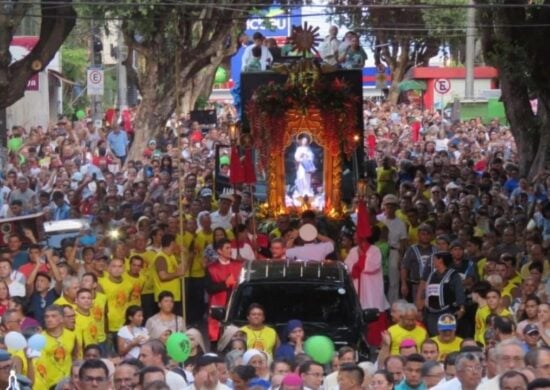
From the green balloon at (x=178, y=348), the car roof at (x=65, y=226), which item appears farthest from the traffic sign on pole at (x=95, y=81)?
the green balloon at (x=178, y=348)

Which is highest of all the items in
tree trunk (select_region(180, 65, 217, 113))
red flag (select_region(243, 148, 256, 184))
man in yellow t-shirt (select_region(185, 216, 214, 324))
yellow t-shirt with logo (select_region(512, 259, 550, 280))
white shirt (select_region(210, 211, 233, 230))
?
tree trunk (select_region(180, 65, 217, 113))

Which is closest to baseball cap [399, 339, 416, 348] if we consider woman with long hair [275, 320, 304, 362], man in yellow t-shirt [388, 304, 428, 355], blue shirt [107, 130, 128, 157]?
man in yellow t-shirt [388, 304, 428, 355]

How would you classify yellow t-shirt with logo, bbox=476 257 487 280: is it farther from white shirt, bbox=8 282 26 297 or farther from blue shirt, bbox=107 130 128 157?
blue shirt, bbox=107 130 128 157

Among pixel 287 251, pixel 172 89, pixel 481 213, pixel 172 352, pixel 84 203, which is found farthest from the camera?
pixel 172 89

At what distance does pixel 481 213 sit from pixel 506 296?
19.9ft

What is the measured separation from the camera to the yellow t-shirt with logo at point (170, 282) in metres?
17.6

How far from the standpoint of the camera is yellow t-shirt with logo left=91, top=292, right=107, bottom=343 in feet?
49.2

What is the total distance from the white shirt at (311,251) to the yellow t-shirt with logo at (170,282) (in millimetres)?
1351

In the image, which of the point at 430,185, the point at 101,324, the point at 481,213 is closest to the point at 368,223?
the point at 481,213

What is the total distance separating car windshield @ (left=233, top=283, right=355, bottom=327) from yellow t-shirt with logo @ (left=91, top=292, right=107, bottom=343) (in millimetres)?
1295

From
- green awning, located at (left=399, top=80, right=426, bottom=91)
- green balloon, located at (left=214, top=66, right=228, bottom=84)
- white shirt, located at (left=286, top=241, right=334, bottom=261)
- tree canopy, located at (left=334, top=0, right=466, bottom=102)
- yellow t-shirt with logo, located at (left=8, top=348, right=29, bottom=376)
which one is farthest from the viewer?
green balloon, located at (left=214, top=66, right=228, bottom=84)

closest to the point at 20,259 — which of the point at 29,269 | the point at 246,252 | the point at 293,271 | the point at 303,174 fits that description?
the point at 29,269

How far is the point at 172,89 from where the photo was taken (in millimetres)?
35188

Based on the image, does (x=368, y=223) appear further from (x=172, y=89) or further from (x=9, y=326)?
(x=172, y=89)
